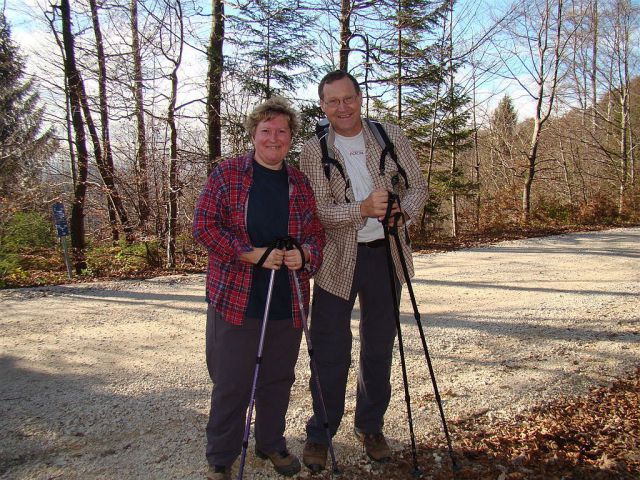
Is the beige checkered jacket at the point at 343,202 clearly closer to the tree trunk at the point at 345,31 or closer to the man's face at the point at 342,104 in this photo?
the man's face at the point at 342,104

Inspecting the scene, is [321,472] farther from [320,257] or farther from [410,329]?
[410,329]

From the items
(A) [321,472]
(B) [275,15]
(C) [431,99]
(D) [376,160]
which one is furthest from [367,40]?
(A) [321,472]

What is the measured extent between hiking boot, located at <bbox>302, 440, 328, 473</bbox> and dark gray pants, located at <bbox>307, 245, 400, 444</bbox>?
0.04 meters

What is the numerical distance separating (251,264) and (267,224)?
0.24m

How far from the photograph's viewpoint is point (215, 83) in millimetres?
10281

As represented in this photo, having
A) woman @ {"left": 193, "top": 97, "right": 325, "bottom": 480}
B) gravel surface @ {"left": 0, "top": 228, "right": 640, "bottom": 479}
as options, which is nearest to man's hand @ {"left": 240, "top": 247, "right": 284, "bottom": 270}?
woman @ {"left": 193, "top": 97, "right": 325, "bottom": 480}

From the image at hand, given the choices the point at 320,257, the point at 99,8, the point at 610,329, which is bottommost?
the point at 610,329

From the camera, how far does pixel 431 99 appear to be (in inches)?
603

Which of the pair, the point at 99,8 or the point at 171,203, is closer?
the point at 171,203

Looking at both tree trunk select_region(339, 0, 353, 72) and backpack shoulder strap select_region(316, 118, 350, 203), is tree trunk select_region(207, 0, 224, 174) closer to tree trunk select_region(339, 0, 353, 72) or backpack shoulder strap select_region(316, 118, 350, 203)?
tree trunk select_region(339, 0, 353, 72)

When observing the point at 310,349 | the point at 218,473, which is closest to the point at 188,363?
the point at 218,473

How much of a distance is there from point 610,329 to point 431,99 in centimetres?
1189

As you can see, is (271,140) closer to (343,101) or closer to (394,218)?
(343,101)

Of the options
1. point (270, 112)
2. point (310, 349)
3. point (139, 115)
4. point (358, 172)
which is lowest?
point (310, 349)
